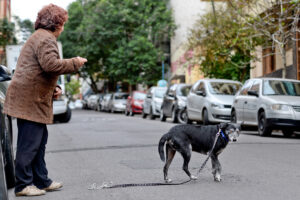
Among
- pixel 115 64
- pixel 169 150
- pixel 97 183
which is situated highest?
pixel 115 64

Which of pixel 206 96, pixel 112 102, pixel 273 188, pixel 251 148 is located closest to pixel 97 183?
pixel 273 188

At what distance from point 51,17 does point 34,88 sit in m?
0.79

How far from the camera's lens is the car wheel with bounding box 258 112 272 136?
14.8 m

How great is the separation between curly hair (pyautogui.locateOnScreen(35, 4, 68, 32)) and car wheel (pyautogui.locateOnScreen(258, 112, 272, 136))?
31.7 ft

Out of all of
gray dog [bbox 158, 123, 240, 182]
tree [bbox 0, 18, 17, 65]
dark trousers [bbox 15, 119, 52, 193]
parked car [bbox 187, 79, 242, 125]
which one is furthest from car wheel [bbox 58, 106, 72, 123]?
dark trousers [bbox 15, 119, 52, 193]

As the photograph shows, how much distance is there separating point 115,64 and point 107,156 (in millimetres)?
36895

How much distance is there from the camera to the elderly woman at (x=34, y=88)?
19.2 feet

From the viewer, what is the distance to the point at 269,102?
14.7 metres

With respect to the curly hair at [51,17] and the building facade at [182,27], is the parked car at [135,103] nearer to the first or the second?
the building facade at [182,27]

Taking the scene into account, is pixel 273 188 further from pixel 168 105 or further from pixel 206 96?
pixel 168 105

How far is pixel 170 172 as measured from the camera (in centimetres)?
763

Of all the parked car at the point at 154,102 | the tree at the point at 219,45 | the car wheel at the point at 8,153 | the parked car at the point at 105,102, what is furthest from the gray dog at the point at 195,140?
the parked car at the point at 105,102

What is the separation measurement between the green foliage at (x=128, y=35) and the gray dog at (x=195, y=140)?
1521 inches

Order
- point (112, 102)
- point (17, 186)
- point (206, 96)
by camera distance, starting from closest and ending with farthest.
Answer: point (17, 186)
point (206, 96)
point (112, 102)
